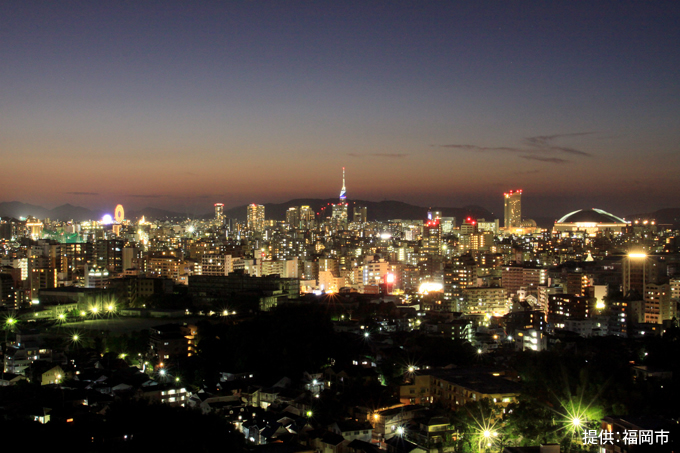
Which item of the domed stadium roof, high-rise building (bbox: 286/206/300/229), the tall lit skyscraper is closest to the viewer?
the domed stadium roof

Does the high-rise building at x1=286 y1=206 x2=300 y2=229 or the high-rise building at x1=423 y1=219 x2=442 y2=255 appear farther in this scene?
the high-rise building at x1=286 y1=206 x2=300 y2=229

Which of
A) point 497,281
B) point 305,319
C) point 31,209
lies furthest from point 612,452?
point 31,209

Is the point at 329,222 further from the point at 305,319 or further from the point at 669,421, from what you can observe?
the point at 669,421

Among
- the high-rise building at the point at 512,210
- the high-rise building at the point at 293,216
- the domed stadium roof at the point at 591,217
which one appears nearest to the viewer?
the domed stadium roof at the point at 591,217

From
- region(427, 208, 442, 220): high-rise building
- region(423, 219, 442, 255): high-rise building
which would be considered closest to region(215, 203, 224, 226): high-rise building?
region(427, 208, 442, 220): high-rise building

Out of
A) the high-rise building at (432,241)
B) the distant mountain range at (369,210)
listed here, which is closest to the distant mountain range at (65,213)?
the distant mountain range at (369,210)

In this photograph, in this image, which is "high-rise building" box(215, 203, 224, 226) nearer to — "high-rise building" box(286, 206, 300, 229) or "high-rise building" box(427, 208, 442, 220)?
"high-rise building" box(286, 206, 300, 229)

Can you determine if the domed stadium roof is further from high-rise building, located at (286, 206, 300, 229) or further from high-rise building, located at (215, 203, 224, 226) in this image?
high-rise building, located at (215, 203, 224, 226)

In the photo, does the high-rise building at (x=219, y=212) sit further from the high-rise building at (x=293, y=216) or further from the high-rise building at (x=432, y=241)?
the high-rise building at (x=432, y=241)

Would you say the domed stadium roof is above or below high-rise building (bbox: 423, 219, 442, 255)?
above

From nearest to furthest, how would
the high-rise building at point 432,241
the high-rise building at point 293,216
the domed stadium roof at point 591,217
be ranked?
the high-rise building at point 432,241 → the domed stadium roof at point 591,217 → the high-rise building at point 293,216

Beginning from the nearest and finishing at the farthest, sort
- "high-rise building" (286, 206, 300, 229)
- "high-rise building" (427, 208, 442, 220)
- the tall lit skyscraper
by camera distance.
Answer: "high-rise building" (286, 206, 300, 229) < "high-rise building" (427, 208, 442, 220) < the tall lit skyscraper
